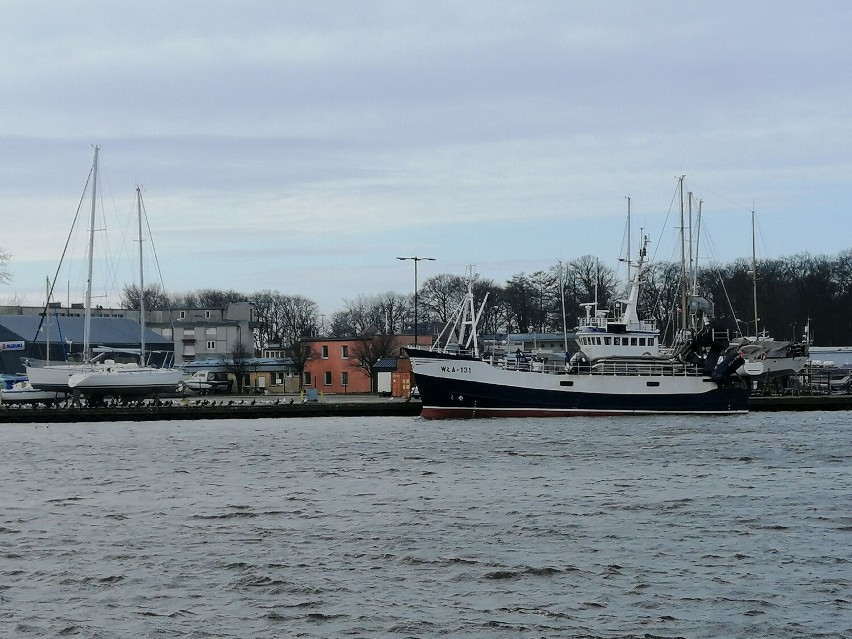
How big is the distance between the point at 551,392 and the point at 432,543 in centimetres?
4377

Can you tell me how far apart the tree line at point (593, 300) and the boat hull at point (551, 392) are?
60.6 meters

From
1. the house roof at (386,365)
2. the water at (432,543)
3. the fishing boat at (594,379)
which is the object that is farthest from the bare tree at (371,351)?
the water at (432,543)

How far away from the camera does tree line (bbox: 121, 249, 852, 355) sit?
141750mm

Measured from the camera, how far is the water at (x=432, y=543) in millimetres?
17797

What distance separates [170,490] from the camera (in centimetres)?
3388

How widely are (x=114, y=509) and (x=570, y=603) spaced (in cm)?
1473

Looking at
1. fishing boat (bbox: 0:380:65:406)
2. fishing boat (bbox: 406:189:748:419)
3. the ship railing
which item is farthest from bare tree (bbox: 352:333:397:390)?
fishing boat (bbox: 406:189:748:419)

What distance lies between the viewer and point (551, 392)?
67.2 metres

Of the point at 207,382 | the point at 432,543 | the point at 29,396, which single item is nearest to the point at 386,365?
the point at 207,382

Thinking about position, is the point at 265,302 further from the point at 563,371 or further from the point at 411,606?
the point at 411,606

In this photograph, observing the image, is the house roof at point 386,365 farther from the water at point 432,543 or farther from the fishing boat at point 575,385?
the water at point 432,543

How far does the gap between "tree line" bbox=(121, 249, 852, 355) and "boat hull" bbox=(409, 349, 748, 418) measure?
60.6 metres

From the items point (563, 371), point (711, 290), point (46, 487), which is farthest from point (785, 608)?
point (711, 290)

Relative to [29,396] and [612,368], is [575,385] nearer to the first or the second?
[612,368]
